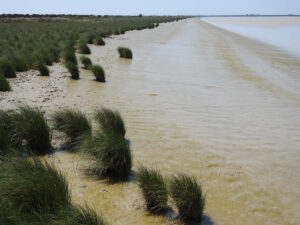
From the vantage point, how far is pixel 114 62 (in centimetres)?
1366

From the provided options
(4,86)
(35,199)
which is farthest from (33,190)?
(4,86)

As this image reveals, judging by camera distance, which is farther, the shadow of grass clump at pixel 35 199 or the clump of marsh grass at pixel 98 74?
the clump of marsh grass at pixel 98 74

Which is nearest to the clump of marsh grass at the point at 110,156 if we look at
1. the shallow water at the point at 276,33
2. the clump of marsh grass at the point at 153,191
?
the clump of marsh grass at the point at 153,191

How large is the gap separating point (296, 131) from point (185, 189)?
156 inches

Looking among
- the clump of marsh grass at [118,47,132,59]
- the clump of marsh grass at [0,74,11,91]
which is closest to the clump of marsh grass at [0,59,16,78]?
the clump of marsh grass at [0,74,11,91]

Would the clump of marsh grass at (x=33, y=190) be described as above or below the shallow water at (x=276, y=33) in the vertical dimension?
above

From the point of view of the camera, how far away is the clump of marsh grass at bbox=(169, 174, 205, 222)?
10.9 ft

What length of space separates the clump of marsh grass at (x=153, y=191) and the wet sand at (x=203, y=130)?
0.12 metres

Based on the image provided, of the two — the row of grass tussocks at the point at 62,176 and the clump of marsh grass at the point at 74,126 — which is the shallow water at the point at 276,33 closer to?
the clump of marsh grass at the point at 74,126

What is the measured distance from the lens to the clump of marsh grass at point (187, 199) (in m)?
3.31

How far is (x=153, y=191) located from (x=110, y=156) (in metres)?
0.96

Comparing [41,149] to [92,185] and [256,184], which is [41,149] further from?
[256,184]

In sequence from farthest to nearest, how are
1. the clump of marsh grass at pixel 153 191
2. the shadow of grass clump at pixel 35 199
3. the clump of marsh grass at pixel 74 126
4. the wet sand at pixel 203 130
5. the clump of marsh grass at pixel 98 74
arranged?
1. the clump of marsh grass at pixel 98 74
2. the clump of marsh grass at pixel 74 126
3. the wet sand at pixel 203 130
4. the clump of marsh grass at pixel 153 191
5. the shadow of grass clump at pixel 35 199

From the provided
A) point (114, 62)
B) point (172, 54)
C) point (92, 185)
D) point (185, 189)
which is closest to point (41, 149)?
point (92, 185)
